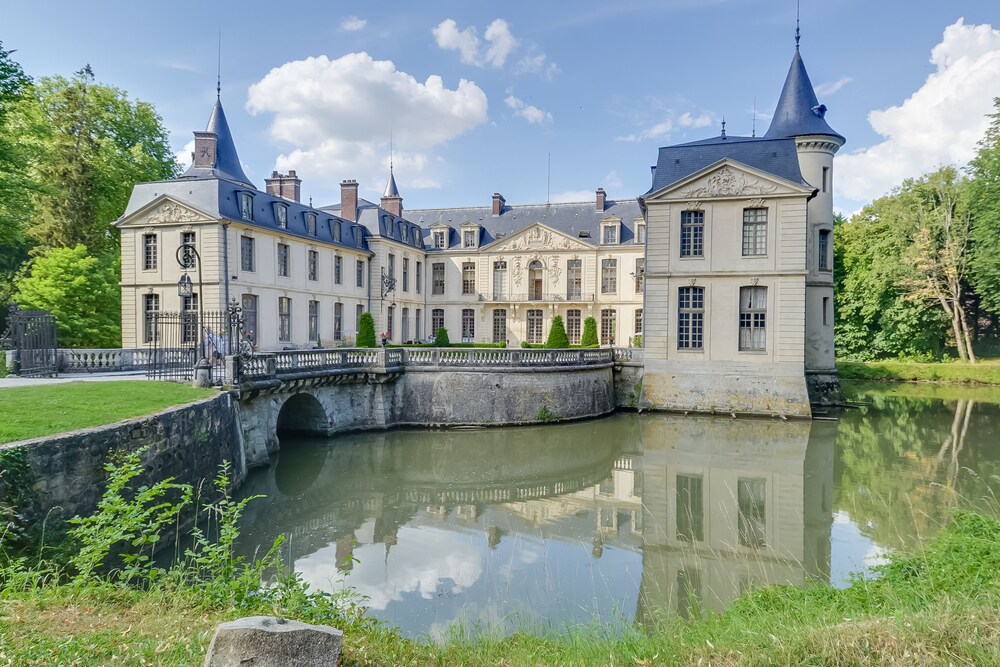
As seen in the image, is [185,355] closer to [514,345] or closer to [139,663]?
[139,663]

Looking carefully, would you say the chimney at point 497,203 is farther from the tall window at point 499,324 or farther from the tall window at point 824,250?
the tall window at point 824,250

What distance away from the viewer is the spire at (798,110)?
20.6 metres

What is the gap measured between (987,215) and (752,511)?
86.0 feet

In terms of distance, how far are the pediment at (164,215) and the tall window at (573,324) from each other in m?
18.6

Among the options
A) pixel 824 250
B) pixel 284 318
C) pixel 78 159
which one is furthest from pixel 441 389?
pixel 78 159

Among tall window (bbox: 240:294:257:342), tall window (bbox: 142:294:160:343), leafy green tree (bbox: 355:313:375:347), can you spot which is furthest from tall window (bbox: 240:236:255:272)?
leafy green tree (bbox: 355:313:375:347)

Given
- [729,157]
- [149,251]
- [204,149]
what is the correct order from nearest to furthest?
[729,157] < [149,251] < [204,149]

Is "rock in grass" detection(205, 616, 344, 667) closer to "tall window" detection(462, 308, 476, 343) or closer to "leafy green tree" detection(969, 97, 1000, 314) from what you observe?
"tall window" detection(462, 308, 476, 343)

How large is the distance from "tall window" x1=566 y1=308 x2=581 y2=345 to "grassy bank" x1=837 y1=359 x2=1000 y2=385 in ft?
45.5

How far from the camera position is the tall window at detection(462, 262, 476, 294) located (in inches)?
1304

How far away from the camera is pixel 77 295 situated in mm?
20297

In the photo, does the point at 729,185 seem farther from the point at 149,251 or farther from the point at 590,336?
the point at 149,251

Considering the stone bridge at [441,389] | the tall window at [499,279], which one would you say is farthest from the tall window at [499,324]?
the stone bridge at [441,389]

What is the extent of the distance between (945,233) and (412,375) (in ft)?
98.4
